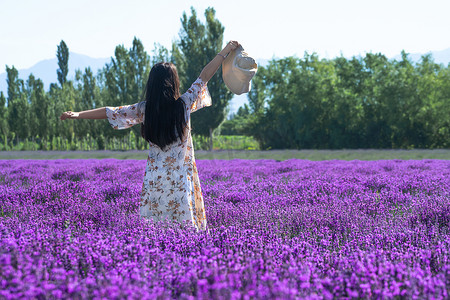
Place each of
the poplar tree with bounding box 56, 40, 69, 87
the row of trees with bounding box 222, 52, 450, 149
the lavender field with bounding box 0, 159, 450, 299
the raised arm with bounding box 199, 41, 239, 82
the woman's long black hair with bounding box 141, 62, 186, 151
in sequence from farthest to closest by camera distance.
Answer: the poplar tree with bounding box 56, 40, 69, 87 < the row of trees with bounding box 222, 52, 450, 149 < the raised arm with bounding box 199, 41, 239, 82 < the woman's long black hair with bounding box 141, 62, 186, 151 < the lavender field with bounding box 0, 159, 450, 299

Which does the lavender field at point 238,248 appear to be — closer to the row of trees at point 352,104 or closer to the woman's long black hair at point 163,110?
the woman's long black hair at point 163,110

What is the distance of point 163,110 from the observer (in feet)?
11.1

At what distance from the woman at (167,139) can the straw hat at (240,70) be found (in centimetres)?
12

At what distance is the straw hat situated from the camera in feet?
11.9

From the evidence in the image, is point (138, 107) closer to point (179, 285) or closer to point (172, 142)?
point (172, 142)

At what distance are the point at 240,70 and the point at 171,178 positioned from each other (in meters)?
1.24

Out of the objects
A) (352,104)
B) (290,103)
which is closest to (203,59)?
(290,103)

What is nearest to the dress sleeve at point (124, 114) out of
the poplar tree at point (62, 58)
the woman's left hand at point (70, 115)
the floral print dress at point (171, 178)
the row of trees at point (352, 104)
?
the floral print dress at point (171, 178)

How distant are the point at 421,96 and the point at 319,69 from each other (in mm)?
8015

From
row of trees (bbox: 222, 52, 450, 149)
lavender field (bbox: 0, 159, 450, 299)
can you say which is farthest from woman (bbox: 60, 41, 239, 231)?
row of trees (bbox: 222, 52, 450, 149)

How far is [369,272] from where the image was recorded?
5.96 ft

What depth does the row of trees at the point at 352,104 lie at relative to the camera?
2378 cm

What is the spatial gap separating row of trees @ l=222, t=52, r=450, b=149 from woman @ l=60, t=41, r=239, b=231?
22961 millimetres

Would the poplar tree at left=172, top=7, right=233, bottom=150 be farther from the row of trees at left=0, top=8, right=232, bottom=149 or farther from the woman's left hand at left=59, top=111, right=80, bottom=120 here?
the woman's left hand at left=59, top=111, right=80, bottom=120
